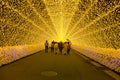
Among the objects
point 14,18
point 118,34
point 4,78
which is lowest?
point 4,78

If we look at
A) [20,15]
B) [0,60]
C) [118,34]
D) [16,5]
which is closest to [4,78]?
[0,60]

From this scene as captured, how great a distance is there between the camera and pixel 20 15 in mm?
21344

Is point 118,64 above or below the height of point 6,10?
below

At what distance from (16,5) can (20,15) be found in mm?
2082

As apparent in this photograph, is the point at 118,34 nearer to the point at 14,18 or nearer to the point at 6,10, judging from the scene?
the point at 6,10

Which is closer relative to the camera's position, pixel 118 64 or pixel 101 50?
pixel 118 64

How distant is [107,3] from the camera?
48.8ft

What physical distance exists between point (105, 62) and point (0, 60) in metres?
6.55

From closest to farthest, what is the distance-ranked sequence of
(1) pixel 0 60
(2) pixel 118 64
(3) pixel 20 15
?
(2) pixel 118 64 → (1) pixel 0 60 → (3) pixel 20 15

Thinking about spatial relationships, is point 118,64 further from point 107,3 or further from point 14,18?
point 14,18

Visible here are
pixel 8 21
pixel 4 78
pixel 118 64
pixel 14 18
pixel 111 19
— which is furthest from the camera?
pixel 14 18

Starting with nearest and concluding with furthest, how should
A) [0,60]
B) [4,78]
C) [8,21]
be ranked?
[4,78]
[0,60]
[8,21]

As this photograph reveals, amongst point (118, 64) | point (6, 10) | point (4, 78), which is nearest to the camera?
point (4, 78)

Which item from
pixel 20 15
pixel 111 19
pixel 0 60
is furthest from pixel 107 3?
A: pixel 20 15
